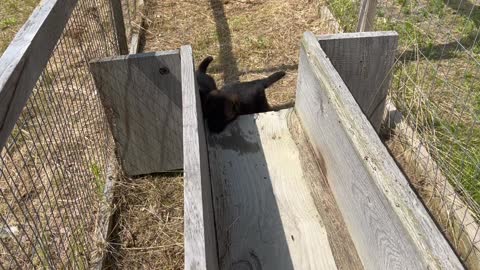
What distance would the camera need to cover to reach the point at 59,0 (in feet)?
6.98

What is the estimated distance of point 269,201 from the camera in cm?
249

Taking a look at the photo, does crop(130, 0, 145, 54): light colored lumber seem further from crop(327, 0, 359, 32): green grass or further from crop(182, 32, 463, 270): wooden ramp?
crop(182, 32, 463, 270): wooden ramp

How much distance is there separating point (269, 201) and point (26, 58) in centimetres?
143

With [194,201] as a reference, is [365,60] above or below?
below

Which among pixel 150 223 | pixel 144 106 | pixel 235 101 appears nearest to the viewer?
pixel 144 106

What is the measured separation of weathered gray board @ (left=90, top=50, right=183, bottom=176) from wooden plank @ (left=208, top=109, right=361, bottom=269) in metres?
0.38

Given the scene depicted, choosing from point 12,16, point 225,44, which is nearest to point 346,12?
point 225,44

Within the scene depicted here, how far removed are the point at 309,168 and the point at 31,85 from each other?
5.17 feet

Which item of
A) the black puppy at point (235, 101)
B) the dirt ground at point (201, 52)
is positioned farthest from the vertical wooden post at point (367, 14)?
the black puppy at point (235, 101)

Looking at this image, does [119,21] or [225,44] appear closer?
[119,21]

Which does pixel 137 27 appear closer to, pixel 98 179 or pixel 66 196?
pixel 98 179

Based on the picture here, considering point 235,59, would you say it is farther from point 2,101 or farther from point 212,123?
point 2,101

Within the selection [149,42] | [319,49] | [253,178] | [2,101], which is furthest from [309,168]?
[149,42]

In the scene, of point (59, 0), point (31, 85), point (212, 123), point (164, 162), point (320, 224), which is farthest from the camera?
point (164, 162)
